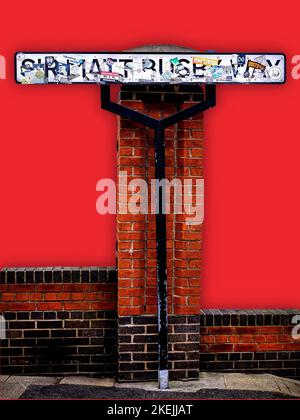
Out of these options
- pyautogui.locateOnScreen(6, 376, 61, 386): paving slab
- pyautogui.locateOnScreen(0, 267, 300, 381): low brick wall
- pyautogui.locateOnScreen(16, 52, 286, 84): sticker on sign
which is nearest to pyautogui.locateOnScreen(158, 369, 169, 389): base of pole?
pyautogui.locateOnScreen(0, 267, 300, 381): low brick wall

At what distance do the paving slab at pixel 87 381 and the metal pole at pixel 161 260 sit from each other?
1.79 feet

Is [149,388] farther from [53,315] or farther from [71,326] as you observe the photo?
[53,315]

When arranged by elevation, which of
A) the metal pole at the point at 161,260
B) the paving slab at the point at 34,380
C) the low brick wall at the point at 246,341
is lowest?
the paving slab at the point at 34,380

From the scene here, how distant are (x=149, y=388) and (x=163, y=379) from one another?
157 mm

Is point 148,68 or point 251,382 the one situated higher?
point 148,68

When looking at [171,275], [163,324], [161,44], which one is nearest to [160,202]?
[171,275]

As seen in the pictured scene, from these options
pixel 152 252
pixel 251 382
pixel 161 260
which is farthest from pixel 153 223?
pixel 251 382

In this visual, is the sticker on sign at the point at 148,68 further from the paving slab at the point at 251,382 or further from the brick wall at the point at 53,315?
the paving slab at the point at 251,382

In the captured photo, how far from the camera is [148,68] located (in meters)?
4.57

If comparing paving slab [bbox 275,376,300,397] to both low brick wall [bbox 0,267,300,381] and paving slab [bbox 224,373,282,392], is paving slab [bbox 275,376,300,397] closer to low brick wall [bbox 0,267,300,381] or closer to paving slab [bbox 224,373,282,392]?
paving slab [bbox 224,373,282,392]

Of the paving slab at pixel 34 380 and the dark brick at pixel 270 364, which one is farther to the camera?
the dark brick at pixel 270 364

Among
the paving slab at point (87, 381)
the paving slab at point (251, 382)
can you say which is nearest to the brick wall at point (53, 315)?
the paving slab at point (87, 381)

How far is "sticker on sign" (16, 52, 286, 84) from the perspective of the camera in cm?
453

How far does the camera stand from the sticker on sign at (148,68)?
453 centimetres
